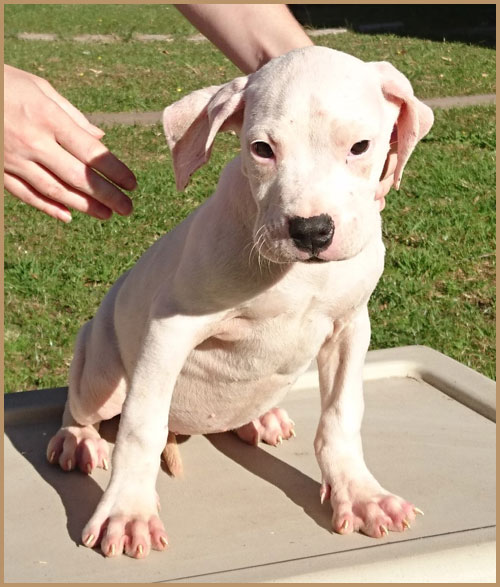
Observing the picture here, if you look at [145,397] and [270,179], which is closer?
[270,179]

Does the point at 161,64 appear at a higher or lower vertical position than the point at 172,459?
lower

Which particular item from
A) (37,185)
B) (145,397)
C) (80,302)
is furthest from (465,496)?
(80,302)

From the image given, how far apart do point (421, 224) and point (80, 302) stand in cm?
242

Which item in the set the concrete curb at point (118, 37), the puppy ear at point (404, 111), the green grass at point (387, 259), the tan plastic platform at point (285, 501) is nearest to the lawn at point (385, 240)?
the green grass at point (387, 259)

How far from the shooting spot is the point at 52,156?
101 inches

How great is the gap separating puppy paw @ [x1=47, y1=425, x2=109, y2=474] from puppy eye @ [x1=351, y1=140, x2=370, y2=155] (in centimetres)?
131

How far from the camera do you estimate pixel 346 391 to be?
265 centimetres

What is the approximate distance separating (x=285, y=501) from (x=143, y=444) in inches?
20.5

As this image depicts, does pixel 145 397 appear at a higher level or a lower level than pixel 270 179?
lower

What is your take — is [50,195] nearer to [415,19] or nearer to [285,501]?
[285,501]

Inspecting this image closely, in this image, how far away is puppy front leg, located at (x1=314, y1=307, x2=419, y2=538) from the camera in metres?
2.53

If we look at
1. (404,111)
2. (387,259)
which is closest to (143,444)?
(404,111)

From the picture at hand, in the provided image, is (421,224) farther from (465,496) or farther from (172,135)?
(172,135)

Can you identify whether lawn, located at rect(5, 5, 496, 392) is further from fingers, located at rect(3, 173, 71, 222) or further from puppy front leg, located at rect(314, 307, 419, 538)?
puppy front leg, located at rect(314, 307, 419, 538)
